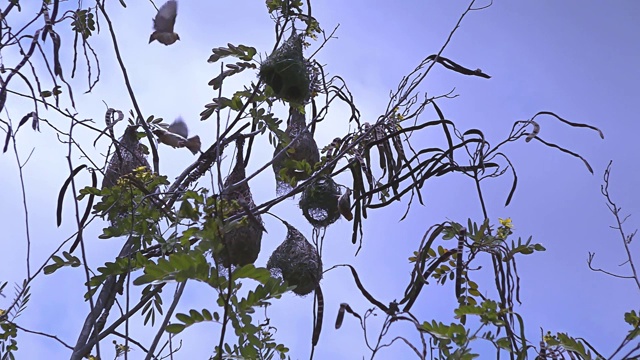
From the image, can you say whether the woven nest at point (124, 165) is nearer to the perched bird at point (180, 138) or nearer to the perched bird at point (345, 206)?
the perched bird at point (180, 138)

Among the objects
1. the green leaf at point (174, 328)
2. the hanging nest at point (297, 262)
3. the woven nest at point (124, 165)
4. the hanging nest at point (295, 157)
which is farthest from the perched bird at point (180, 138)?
the green leaf at point (174, 328)

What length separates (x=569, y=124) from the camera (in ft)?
6.41

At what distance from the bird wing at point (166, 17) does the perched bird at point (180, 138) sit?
0.23 metres

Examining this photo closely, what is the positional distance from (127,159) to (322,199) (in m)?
0.55

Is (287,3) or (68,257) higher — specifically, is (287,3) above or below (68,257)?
above

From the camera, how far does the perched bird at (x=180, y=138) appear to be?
1.98 meters

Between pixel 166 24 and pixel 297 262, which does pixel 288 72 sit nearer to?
pixel 166 24

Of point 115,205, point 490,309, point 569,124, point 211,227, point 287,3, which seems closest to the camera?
point 211,227

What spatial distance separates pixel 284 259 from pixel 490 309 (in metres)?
0.72

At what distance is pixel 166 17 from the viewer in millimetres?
1894

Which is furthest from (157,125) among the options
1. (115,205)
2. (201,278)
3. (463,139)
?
(201,278)

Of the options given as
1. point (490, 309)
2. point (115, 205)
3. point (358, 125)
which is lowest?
point (490, 309)

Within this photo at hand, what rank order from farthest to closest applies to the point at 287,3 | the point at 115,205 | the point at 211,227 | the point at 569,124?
the point at 287,3
the point at 569,124
the point at 115,205
the point at 211,227

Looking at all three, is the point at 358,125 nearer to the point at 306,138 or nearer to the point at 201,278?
the point at 306,138
